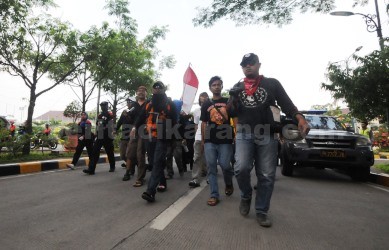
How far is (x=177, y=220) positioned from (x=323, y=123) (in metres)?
5.66

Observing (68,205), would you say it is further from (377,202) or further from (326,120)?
(326,120)

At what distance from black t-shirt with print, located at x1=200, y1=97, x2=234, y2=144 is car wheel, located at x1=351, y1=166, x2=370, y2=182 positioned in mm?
4156

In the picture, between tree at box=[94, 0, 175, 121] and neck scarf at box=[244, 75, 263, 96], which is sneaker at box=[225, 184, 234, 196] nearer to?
neck scarf at box=[244, 75, 263, 96]

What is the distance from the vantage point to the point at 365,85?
796 centimetres

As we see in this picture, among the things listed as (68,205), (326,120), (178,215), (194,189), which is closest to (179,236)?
(178,215)

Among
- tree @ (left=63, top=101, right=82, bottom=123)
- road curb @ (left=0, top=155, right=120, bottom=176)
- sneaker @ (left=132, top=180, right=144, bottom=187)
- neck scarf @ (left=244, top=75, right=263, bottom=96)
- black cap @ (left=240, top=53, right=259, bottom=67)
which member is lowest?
sneaker @ (left=132, top=180, right=144, bottom=187)

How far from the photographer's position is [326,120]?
7.67 metres

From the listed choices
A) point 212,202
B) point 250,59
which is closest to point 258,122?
point 250,59

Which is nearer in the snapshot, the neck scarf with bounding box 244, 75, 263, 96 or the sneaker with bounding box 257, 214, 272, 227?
the sneaker with bounding box 257, 214, 272, 227

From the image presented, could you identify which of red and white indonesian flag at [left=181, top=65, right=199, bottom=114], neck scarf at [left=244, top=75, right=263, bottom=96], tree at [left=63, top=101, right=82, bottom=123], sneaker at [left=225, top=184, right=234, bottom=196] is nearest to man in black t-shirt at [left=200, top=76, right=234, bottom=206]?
sneaker at [left=225, top=184, right=234, bottom=196]

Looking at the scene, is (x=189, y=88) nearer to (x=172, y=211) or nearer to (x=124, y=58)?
(x=172, y=211)

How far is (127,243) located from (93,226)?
0.64 meters

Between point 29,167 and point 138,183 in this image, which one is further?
point 29,167

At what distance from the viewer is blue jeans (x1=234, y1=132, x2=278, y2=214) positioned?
321 centimetres
